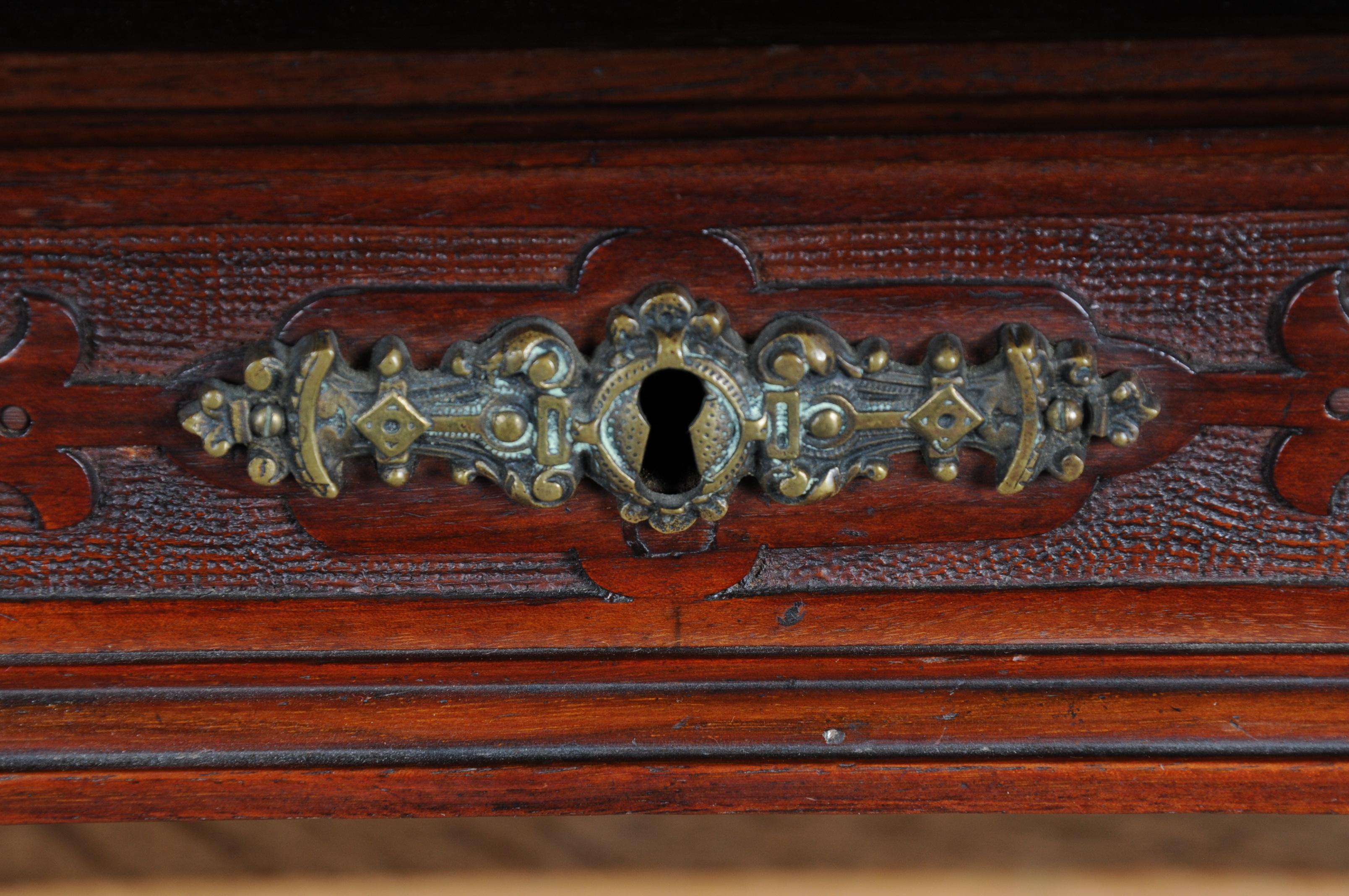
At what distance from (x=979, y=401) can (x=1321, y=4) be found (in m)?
0.20

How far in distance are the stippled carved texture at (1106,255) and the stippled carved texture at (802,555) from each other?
76mm

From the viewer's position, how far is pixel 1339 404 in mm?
461

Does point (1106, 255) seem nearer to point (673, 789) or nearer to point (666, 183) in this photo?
point (666, 183)

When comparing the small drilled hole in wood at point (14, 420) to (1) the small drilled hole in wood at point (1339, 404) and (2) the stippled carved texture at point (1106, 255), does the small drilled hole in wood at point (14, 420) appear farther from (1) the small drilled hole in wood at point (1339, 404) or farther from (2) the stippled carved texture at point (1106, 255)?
(1) the small drilled hole in wood at point (1339, 404)

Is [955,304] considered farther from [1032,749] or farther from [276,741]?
[276,741]

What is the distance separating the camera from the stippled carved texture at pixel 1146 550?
1.58 feet

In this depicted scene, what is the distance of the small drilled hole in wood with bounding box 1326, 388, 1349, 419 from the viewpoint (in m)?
0.46

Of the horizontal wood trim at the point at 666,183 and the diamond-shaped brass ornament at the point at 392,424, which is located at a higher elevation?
the horizontal wood trim at the point at 666,183

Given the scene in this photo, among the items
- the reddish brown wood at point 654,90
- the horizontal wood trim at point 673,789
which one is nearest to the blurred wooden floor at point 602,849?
the horizontal wood trim at point 673,789

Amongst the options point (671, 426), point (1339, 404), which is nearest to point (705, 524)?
point (671, 426)

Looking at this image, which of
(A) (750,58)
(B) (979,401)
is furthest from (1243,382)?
(A) (750,58)

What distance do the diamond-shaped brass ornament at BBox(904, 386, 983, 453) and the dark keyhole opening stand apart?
10 centimetres

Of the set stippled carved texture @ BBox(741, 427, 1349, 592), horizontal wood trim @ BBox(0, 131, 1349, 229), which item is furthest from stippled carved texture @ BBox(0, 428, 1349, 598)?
horizontal wood trim @ BBox(0, 131, 1349, 229)

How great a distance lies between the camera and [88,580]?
492 millimetres
